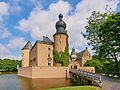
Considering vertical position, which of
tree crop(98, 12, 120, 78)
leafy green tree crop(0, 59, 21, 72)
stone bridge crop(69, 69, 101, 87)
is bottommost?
leafy green tree crop(0, 59, 21, 72)

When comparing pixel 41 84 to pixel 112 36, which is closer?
pixel 112 36

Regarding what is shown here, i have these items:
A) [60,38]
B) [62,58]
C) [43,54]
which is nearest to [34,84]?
[43,54]

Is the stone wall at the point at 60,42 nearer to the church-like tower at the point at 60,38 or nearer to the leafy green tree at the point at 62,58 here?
the church-like tower at the point at 60,38

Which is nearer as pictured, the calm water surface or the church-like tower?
the calm water surface

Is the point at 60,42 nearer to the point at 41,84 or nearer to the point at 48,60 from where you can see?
the point at 48,60

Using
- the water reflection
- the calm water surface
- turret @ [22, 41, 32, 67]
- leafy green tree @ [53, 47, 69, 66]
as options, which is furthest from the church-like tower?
turret @ [22, 41, 32, 67]

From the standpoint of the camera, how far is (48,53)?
2878 centimetres

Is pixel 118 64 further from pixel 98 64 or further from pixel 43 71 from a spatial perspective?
pixel 98 64

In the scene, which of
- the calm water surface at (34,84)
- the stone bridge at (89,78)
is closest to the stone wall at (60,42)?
the stone bridge at (89,78)

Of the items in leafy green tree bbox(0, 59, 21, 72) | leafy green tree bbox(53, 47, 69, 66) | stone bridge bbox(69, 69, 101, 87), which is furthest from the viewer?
leafy green tree bbox(0, 59, 21, 72)

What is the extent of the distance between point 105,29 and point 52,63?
20234mm

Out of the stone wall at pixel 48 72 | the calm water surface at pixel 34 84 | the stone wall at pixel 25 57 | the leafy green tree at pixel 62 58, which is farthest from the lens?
the stone wall at pixel 25 57

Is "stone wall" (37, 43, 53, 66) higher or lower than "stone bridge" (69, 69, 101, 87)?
higher

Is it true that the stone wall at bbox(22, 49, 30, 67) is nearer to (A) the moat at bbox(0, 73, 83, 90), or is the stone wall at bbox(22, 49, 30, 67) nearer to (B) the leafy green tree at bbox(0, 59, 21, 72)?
(B) the leafy green tree at bbox(0, 59, 21, 72)
